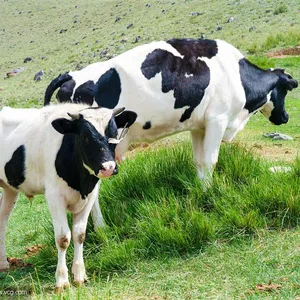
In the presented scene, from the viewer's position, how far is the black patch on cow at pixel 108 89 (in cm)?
788

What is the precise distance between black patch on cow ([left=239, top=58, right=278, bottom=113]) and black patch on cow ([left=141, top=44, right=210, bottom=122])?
85cm

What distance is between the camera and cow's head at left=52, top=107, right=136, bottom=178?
6082 millimetres

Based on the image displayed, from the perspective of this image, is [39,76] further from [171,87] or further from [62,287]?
[62,287]

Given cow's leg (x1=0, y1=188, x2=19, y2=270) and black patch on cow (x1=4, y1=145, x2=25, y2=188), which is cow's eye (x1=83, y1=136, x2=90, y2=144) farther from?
cow's leg (x1=0, y1=188, x2=19, y2=270)

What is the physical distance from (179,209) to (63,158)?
5.37 feet

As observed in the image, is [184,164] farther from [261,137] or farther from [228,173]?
[261,137]

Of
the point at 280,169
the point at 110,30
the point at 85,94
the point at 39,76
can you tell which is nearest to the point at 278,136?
the point at 280,169

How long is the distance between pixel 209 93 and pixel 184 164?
1008 mm

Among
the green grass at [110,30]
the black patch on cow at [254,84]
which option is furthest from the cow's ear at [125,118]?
the green grass at [110,30]

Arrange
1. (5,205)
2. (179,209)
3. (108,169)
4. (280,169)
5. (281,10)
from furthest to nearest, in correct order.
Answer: (281,10) → (280,169) → (5,205) → (179,209) → (108,169)

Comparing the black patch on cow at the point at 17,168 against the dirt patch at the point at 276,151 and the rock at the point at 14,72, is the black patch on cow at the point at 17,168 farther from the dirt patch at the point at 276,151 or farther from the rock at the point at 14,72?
the rock at the point at 14,72

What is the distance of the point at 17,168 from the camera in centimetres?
693

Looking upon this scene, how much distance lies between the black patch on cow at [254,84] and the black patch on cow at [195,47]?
1.91ft

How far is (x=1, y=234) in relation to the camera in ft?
24.6
